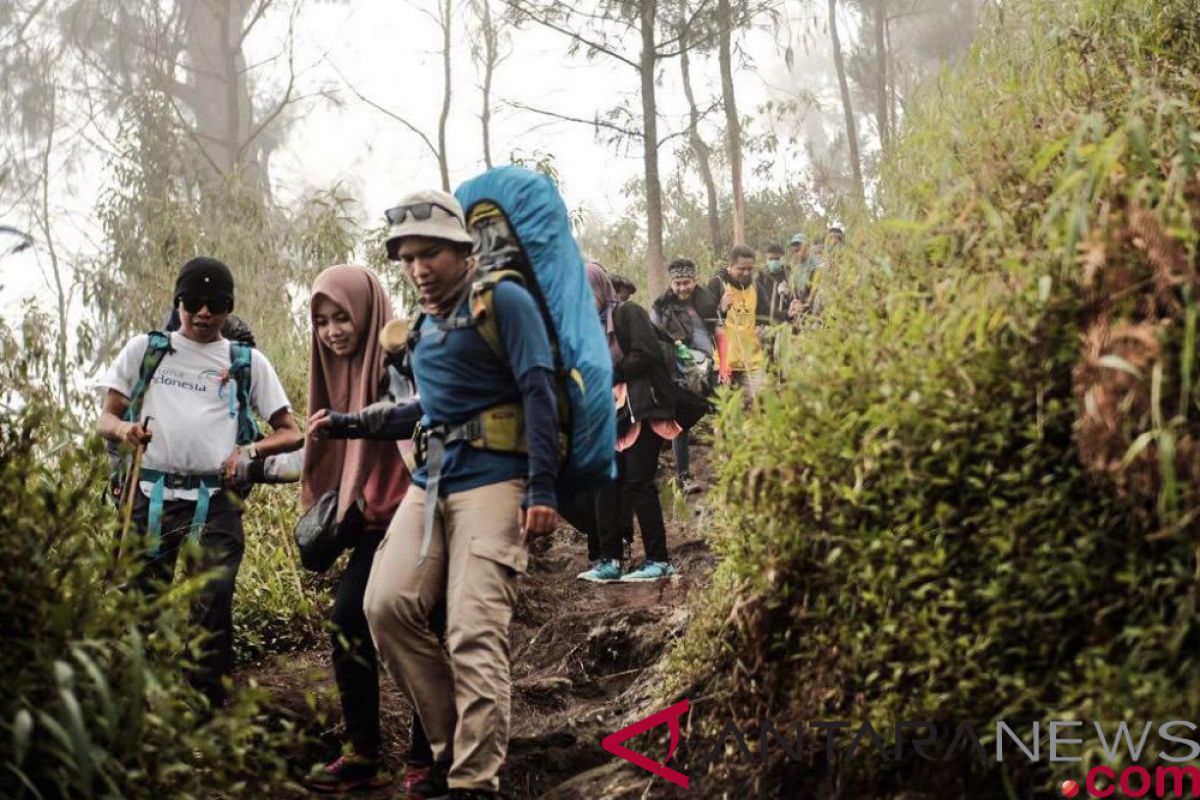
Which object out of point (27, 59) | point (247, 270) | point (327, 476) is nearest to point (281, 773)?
point (327, 476)

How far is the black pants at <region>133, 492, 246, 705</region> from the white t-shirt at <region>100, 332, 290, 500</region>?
0.32ft

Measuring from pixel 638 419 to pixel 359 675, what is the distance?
406 centimetres

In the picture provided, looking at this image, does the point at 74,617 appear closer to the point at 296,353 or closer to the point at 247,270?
the point at 296,353

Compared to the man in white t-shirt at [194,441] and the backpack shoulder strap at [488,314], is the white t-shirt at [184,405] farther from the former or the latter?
the backpack shoulder strap at [488,314]

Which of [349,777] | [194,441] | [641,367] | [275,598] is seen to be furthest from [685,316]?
[349,777]

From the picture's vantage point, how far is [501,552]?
13.6ft

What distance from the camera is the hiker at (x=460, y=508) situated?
13.3 ft

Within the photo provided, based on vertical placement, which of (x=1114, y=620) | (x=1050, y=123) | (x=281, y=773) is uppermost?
(x=1050, y=123)

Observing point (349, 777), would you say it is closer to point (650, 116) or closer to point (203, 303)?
point (203, 303)

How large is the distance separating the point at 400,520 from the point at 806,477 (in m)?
1.47

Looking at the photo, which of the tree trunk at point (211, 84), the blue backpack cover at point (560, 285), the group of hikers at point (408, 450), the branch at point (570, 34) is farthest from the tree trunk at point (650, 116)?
the tree trunk at point (211, 84)

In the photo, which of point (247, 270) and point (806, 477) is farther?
point (247, 270)

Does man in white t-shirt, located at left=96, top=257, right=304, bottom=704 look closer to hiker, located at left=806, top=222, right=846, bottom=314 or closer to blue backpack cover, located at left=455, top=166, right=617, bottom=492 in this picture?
blue backpack cover, located at left=455, top=166, right=617, bottom=492

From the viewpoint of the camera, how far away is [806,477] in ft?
12.7
